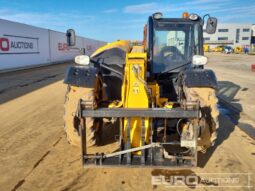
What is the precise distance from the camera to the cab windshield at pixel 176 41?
559 centimetres

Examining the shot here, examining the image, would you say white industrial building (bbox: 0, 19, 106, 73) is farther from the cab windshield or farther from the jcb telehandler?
the cab windshield

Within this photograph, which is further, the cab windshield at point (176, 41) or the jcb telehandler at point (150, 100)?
the cab windshield at point (176, 41)

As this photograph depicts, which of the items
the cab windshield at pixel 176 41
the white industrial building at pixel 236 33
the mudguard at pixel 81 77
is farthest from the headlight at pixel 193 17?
the white industrial building at pixel 236 33

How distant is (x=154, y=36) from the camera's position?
18.5 ft

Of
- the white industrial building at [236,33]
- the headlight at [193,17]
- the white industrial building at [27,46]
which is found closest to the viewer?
the headlight at [193,17]

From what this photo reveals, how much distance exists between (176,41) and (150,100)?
205cm

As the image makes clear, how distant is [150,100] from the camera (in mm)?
4113

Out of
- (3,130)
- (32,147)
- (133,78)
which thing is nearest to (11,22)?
(3,130)

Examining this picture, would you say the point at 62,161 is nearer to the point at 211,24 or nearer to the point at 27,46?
the point at 211,24

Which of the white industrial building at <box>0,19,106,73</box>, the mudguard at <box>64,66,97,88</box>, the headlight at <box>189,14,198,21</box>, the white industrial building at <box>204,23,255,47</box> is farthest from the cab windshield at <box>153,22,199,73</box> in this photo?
the white industrial building at <box>204,23,255,47</box>

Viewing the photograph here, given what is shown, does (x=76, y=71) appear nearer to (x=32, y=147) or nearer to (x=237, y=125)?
(x=32, y=147)

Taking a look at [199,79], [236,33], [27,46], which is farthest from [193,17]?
[236,33]

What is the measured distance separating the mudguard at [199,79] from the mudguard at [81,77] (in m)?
1.48

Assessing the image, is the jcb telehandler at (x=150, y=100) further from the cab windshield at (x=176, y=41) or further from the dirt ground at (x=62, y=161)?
the dirt ground at (x=62, y=161)
